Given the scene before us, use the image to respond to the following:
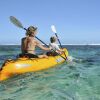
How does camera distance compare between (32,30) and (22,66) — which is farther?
(32,30)

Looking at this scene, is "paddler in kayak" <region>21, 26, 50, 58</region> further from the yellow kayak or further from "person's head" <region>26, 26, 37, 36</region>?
the yellow kayak

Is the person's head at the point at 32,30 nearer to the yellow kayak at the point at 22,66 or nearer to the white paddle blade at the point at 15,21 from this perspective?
the yellow kayak at the point at 22,66

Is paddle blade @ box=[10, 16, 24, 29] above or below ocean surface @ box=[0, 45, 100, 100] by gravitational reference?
above

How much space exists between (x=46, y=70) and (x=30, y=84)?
366 centimetres

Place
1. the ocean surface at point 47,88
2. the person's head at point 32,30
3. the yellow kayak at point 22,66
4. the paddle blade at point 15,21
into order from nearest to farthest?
the ocean surface at point 47,88 → the yellow kayak at point 22,66 → the person's head at point 32,30 → the paddle blade at point 15,21

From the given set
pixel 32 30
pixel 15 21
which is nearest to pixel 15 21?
pixel 15 21

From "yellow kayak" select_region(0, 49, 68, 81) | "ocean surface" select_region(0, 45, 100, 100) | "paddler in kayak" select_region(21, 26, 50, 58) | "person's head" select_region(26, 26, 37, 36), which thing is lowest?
"ocean surface" select_region(0, 45, 100, 100)

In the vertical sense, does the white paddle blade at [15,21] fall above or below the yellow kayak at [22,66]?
above

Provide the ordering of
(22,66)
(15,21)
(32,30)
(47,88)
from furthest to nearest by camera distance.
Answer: (15,21) → (32,30) → (22,66) → (47,88)

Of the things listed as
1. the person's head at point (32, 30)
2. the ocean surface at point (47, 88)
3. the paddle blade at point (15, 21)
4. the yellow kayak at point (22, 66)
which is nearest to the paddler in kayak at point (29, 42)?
the person's head at point (32, 30)

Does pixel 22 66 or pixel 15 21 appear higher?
pixel 15 21

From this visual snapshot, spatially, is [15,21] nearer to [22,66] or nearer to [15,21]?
[15,21]

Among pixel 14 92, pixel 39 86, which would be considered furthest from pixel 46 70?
pixel 14 92

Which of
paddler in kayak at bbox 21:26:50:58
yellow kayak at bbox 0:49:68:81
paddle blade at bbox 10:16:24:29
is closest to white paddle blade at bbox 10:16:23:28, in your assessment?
paddle blade at bbox 10:16:24:29
